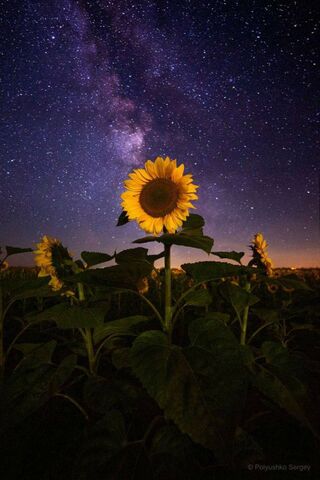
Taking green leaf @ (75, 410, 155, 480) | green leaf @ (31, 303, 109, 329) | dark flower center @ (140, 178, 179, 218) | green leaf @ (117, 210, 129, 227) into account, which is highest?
dark flower center @ (140, 178, 179, 218)

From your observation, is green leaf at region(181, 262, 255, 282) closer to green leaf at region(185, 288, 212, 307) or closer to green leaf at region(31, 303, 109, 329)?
green leaf at region(185, 288, 212, 307)

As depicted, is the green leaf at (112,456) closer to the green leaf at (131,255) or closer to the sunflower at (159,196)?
the green leaf at (131,255)

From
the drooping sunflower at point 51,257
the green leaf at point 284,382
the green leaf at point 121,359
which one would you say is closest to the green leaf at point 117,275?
the green leaf at point 121,359

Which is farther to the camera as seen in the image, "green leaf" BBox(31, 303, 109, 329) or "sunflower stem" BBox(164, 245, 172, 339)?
"green leaf" BBox(31, 303, 109, 329)

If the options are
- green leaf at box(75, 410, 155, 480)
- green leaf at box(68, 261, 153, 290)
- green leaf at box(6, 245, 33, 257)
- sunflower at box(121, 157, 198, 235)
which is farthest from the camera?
green leaf at box(6, 245, 33, 257)

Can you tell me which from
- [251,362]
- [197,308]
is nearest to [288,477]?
[251,362]

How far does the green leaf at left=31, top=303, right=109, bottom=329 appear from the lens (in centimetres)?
159

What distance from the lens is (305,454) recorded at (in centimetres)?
158

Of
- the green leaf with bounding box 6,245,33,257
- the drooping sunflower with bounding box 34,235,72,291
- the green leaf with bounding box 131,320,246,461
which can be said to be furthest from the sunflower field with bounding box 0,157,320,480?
the green leaf with bounding box 6,245,33,257

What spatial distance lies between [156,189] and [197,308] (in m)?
2.25

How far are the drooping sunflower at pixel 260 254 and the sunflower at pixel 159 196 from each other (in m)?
1.15

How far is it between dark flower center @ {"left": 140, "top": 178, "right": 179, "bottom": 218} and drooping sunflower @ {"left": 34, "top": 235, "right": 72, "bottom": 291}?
0.91 meters

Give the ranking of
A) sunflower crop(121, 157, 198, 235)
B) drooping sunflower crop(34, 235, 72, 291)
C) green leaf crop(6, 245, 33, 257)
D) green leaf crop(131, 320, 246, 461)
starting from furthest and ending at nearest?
green leaf crop(6, 245, 33, 257) < drooping sunflower crop(34, 235, 72, 291) < sunflower crop(121, 157, 198, 235) < green leaf crop(131, 320, 246, 461)

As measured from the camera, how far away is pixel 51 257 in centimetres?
252
